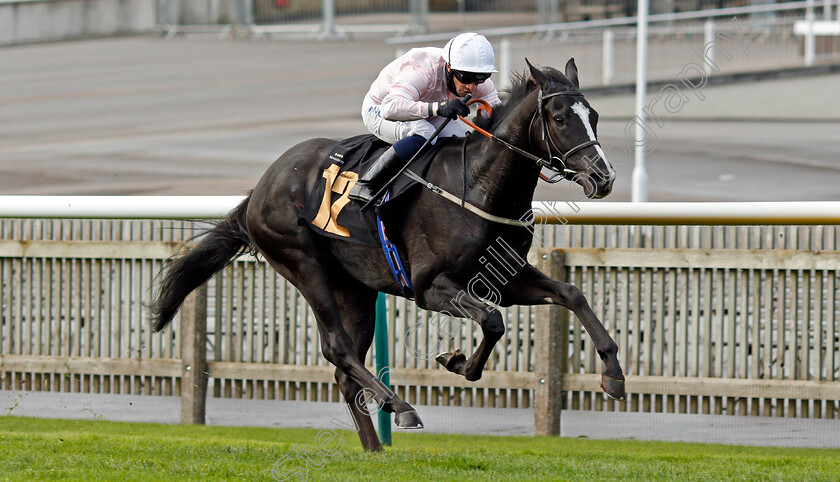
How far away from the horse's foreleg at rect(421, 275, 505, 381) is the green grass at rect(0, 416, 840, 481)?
1.51 ft

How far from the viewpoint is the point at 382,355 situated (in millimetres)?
6680

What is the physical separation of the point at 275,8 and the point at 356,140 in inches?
782

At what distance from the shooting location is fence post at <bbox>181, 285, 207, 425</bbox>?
735 cm

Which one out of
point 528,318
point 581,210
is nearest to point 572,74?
point 581,210

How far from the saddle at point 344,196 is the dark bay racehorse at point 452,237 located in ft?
0.22

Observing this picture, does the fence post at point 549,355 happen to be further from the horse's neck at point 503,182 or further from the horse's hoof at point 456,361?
the horse's neck at point 503,182

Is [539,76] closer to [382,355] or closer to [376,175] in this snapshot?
[376,175]

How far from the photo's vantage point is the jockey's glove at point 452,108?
531cm

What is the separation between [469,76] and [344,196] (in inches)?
33.5

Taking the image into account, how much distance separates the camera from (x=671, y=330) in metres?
6.99

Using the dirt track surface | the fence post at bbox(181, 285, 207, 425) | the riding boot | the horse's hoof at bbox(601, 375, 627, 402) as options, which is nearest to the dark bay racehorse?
the horse's hoof at bbox(601, 375, 627, 402)

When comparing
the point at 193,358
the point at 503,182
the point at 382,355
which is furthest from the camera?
the point at 193,358

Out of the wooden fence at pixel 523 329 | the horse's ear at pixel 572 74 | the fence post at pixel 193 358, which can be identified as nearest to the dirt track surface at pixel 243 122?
the wooden fence at pixel 523 329

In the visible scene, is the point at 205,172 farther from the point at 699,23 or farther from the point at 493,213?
the point at 493,213
